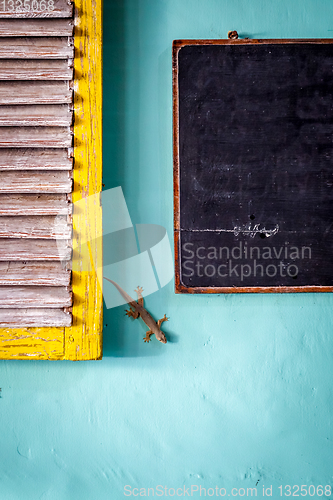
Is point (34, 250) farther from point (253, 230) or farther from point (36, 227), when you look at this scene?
point (253, 230)

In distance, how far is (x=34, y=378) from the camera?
918 millimetres

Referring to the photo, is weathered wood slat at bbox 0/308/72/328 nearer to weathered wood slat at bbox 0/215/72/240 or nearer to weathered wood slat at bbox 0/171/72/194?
weathered wood slat at bbox 0/215/72/240

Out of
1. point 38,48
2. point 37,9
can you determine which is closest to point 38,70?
point 38,48

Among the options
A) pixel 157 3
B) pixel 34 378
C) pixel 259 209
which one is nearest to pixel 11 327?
pixel 34 378

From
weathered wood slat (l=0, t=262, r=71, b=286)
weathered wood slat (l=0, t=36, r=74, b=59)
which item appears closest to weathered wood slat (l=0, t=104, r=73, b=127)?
weathered wood slat (l=0, t=36, r=74, b=59)

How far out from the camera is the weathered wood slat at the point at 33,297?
82cm

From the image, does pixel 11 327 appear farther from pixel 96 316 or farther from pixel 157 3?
pixel 157 3

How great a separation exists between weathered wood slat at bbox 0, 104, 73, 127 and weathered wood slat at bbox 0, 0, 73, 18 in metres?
0.24

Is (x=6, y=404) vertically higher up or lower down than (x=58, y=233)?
lower down

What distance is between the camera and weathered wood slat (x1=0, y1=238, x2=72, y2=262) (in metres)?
0.82

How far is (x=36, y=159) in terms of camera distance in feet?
Answer: 2.68

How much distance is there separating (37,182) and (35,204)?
0.06 meters

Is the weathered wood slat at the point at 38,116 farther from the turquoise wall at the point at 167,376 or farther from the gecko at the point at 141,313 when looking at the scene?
the gecko at the point at 141,313

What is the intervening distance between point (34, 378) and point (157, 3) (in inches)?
47.1
